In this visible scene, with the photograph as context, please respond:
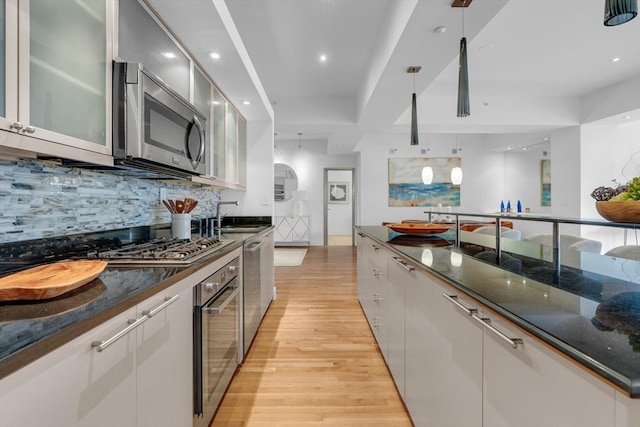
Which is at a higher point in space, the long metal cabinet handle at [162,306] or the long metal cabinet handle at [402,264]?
the long metal cabinet handle at [402,264]

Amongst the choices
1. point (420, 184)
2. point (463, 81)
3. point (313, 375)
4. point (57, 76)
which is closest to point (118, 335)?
point (57, 76)

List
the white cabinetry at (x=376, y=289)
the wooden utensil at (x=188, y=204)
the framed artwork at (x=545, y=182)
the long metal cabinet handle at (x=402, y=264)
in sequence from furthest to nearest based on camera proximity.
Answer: the framed artwork at (x=545, y=182) < the wooden utensil at (x=188, y=204) < the white cabinetry at (x=376, y=289) < the long metal cabinet handle at (x=402, y=264)

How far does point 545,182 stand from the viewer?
697cm

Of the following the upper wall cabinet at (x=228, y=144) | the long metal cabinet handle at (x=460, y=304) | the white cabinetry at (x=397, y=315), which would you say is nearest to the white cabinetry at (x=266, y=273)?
the upper wall cabinet at (x=228, y=144)

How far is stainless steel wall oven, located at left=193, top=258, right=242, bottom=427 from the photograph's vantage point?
4.23 ft

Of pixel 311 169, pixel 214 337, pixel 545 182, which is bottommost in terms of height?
pixel 214 337

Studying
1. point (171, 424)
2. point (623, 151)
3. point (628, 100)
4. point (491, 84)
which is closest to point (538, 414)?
point (171, 424)

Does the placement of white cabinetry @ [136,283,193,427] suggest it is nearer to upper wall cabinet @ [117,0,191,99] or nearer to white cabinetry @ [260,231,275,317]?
upper wall cabinet @ [117,0,191,99]

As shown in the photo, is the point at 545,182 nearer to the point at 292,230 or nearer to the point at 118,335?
the point at 292,230

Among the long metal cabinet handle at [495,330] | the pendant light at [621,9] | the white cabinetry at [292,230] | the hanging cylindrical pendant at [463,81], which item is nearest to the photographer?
the long metal cabinet handle at [495,330]

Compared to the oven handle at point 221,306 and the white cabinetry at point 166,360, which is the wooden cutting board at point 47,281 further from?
the oven handle at point 221,306

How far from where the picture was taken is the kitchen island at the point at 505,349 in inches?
19.6

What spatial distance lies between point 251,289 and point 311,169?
5.75m

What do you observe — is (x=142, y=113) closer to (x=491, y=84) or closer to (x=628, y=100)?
(x=491, y=84)
